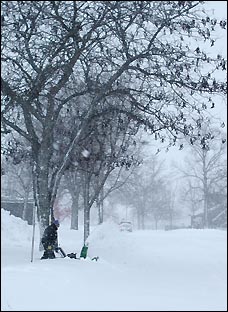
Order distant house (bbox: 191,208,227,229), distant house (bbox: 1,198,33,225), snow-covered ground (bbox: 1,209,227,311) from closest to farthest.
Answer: snow-covered ground (bbox: 1,209,227,311), distant house (bbox: 1,198,33,225), distant house (bbox: 191,208,227,229)

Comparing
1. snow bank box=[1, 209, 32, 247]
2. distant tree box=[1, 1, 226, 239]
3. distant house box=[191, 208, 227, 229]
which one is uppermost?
distant tree box=[1, 1, 226, 239]

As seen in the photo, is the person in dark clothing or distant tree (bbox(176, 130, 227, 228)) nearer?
the person in dark clothing

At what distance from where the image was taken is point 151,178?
67062 mm

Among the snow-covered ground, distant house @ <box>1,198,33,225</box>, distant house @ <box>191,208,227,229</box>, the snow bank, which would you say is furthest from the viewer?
distant house @ <box>191,208,227,229</box>

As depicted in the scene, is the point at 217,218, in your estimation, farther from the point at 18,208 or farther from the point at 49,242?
the point at 49,242

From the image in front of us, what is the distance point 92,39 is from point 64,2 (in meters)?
1.73

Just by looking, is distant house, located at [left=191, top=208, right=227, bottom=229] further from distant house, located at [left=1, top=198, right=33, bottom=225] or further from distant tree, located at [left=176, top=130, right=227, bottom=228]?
distant house, located at [left=1, top=198, right=33, bottom=225]

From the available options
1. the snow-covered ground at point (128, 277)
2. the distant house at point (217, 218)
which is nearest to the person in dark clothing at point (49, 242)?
the snow-covered ground at point (128, 277)

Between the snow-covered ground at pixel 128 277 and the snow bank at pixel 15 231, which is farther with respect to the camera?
the snow bank at pixel 15 231

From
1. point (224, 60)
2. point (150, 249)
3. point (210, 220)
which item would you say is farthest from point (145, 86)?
point (210, 220)

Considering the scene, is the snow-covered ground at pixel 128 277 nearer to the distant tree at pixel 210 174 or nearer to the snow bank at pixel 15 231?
the snow bank at pixel 15 231

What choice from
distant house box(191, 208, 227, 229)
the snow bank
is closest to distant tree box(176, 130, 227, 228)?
distant house box(191, 208, 227, 229)

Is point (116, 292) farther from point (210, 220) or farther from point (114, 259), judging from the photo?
point (210, 220)

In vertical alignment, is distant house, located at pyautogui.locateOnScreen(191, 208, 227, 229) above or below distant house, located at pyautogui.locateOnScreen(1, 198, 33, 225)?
below
